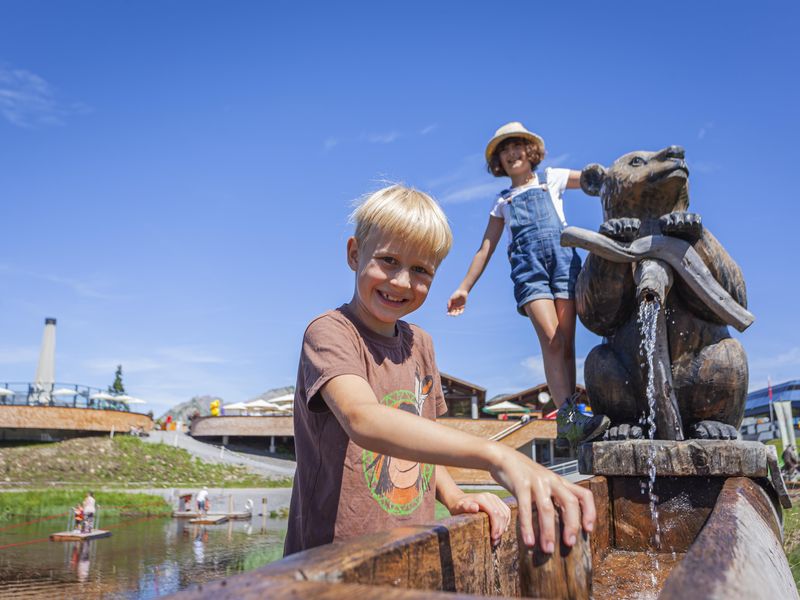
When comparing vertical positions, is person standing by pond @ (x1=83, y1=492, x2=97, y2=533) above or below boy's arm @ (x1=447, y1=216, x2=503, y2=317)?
below

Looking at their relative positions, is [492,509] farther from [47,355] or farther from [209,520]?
[47,355]

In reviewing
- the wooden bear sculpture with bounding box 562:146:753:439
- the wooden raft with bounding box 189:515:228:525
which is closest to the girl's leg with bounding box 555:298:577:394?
the wooden bear sculpture with bounding box 562:146:753:439

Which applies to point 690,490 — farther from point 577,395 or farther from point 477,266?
point 477,266

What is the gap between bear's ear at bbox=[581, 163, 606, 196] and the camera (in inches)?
143

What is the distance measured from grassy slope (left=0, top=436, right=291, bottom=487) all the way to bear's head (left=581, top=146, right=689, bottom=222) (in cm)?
2296

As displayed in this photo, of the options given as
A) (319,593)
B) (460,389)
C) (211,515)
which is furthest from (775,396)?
(319,593)

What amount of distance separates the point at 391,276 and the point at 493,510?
0.67 m

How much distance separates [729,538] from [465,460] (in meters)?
0.49

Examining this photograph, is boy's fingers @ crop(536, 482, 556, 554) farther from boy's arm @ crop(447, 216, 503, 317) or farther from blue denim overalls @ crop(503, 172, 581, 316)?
boy's arm @ crop(447, 216, 503, 317)

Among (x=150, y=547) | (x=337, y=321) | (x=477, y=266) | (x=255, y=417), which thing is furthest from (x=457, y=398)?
(x=337, y=321)

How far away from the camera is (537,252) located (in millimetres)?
4117

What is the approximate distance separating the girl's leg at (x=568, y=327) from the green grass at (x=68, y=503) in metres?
17.1

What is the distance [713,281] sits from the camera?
10.3 ft

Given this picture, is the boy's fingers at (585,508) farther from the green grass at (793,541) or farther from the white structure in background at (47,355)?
the white structure in background at (47,355)
